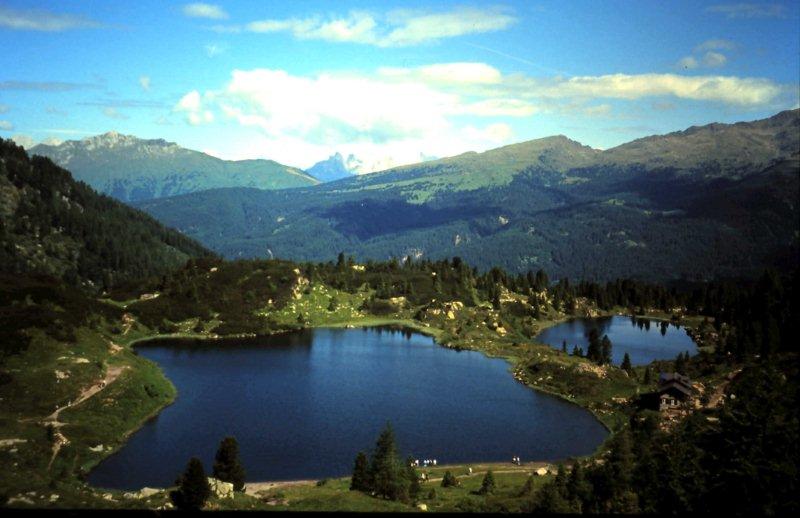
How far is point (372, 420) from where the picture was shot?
9612 cm

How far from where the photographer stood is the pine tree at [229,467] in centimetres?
6588

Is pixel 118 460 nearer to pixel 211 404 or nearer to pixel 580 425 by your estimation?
pixel 211 404

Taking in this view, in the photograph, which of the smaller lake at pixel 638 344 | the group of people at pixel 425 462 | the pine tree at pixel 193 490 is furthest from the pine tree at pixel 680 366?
the pine tree at pixel 193 490

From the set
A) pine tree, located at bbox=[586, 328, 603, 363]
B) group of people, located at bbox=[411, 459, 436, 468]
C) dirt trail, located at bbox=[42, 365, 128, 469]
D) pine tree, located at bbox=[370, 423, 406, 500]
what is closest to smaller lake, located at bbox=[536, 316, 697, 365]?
pine tree, located at bbox=[586, 328, 603, 363]

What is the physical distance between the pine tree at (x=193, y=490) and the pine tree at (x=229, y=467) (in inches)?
350

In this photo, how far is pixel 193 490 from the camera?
183 feet

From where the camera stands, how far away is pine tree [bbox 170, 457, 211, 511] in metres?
54.9

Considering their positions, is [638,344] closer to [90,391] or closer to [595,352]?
[595,352]

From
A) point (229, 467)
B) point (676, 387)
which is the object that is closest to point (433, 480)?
point (229, 467)

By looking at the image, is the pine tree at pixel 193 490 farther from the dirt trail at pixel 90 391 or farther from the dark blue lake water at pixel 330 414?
the dirt trail at pixel 90 391

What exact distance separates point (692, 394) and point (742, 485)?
187 ft

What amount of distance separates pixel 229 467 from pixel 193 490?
10751 millimetres

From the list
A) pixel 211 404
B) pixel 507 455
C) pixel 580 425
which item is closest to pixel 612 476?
pixel 507 455

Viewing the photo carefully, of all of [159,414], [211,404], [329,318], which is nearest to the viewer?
[159,414]
